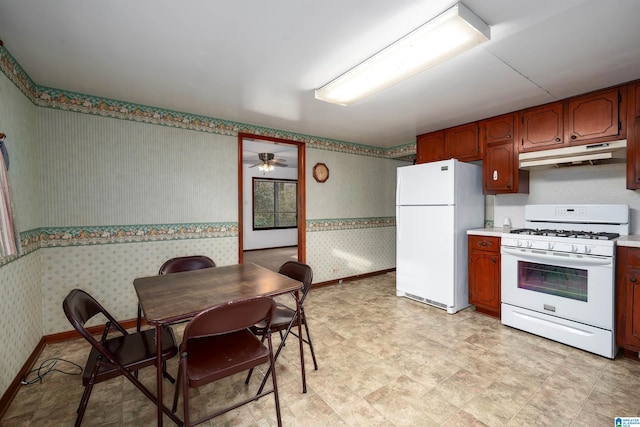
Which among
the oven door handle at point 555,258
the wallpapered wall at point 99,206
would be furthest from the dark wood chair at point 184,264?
the oven door handle at point 555,258

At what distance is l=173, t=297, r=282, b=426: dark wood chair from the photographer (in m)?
1.38

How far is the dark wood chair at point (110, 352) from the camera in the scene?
4.69 feet

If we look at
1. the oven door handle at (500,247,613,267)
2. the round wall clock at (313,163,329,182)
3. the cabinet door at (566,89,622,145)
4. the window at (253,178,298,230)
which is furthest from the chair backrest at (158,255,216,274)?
the window at (253,178,298,230)

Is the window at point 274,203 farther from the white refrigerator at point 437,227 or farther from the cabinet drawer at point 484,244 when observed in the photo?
the cabinet drawer at point 484,244

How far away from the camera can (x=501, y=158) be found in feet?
11.1

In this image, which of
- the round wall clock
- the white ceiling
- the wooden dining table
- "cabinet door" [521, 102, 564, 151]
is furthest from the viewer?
the round wall clock

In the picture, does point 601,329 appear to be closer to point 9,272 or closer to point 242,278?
point 242,278

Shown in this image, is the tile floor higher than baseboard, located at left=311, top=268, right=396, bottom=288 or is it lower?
lower

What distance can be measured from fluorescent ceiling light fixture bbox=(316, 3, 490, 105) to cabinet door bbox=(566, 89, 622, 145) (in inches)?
72.0

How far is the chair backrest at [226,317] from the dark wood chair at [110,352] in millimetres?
365

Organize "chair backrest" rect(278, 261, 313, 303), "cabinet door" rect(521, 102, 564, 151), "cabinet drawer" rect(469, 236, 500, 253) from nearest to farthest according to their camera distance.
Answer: "chair backrest" rect(278, 261, 313, 303), "cabinet door" rect(521, 102, 564, 151), "cabinet drawer" rect(469, 236, 500, 253)

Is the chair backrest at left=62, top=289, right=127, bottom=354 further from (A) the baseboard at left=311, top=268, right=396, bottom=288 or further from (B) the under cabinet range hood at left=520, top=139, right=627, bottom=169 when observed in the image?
(B) the under cabinet range hood at left=520, top=139, right=627, bottom=169

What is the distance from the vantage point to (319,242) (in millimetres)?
4566

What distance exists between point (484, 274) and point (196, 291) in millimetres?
3083
